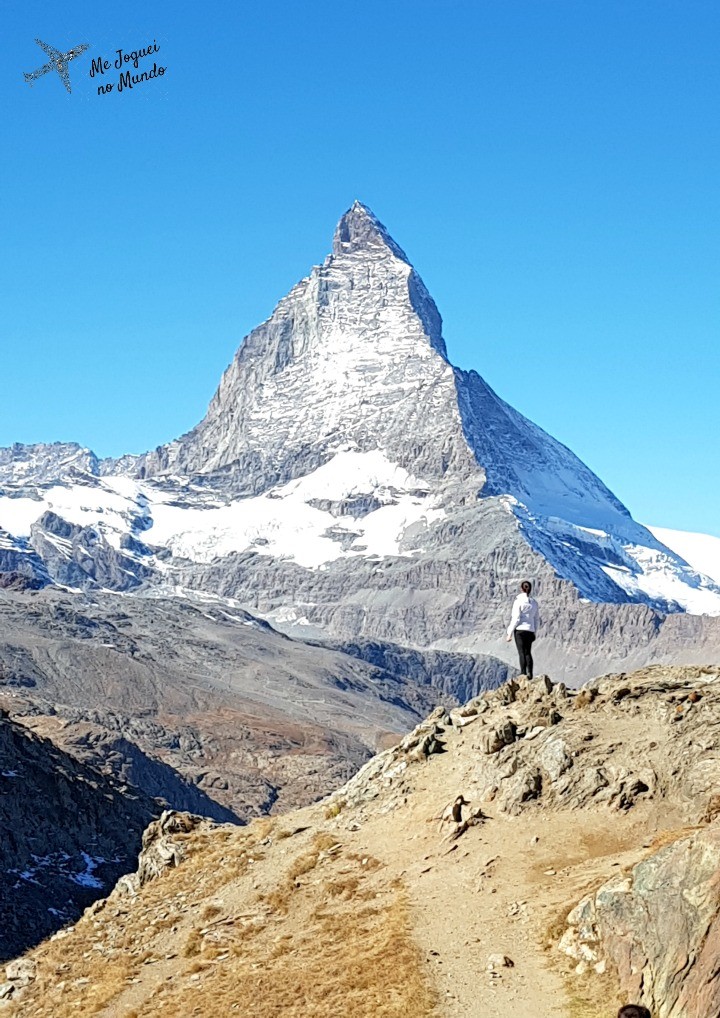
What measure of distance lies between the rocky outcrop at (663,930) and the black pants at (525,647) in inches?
542

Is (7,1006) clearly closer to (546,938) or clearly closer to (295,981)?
(295,981)

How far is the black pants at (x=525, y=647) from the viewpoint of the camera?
137 ft

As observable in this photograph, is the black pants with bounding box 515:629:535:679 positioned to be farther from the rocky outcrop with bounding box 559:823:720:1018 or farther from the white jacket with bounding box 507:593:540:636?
the rocky outcrop with bounding box 559:823:720:1018

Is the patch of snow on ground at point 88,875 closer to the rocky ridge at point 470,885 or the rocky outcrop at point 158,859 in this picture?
the rocky outcrop at point 158,859

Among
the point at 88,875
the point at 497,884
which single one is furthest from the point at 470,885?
the point at 88,875

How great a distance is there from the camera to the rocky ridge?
2639 centimetres

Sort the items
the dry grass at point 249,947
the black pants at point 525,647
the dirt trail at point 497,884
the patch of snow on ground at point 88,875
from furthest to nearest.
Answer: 1. the patch of snow on ground at point 88,875
2. the black pants at point 525,647
3. the dry grass at point 249,947
4. the dirt trail at point 497,884

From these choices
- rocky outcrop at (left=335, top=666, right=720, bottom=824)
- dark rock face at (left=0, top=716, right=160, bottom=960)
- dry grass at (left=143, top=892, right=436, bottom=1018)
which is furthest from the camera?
dark rock face at (left=0, top=716, right=160, bottom=960)

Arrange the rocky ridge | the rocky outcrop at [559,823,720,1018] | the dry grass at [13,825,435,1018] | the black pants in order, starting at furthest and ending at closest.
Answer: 1. the black pants
2. the dry grass at [13,825,435,1018]
3. the rocky ridge
4. the rocky outcrop at [559,823,720,1018]

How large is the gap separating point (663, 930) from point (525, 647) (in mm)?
17004

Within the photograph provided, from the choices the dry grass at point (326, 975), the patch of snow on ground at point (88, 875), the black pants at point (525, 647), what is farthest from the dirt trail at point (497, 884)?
the patch of snow on ground at point (88, 875)

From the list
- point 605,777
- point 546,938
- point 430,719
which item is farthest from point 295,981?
point 430,719

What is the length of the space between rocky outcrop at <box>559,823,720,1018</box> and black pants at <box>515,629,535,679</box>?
13760 mm

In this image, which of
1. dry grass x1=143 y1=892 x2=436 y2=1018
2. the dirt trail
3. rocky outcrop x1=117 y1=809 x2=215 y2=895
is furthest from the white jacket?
rocky outcrop x1=117 y1=809 x2=215 y2=895
